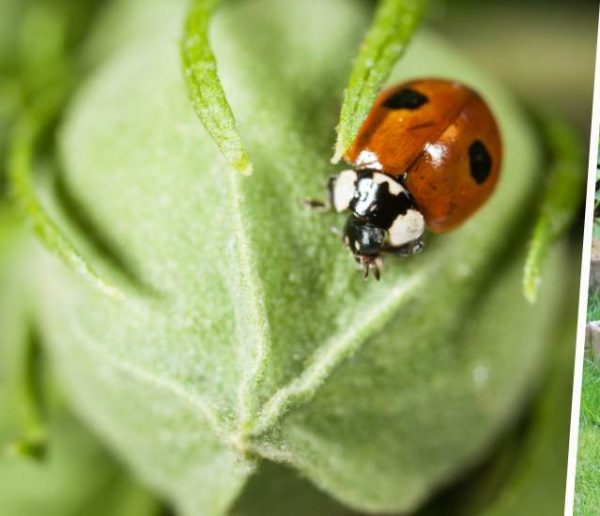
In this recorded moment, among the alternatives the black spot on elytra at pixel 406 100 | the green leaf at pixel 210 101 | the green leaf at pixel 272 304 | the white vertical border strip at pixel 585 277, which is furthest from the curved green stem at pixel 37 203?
the white vertical border strip at pixel 585 277

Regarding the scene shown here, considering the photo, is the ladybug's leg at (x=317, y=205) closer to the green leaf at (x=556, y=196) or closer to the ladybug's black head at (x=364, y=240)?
the ladybug's black head at (x=364, y=240)

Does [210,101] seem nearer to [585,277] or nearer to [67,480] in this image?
[585,277]

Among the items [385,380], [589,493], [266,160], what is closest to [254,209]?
[266,160]

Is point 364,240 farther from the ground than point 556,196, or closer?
farther from the ground

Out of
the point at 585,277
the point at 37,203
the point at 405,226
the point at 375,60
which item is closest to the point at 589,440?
the point at 585,277

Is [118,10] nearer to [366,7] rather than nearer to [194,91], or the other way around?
[366,7]
